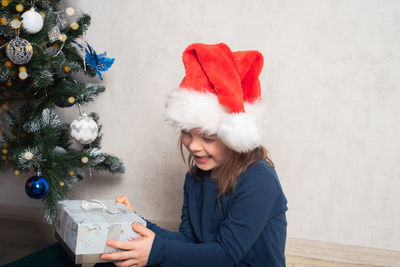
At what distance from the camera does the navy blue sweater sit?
0.81 metres

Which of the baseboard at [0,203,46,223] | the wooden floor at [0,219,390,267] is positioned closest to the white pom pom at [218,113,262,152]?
the wooden floor at [0,219,390,267]

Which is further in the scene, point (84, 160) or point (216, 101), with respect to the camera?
point (84, 160)

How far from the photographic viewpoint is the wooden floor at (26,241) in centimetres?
139

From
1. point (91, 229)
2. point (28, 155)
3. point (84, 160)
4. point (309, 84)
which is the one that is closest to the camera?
point (91, 229)

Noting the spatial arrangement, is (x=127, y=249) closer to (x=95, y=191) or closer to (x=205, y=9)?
(x=95, y=191)

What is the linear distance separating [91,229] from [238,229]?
328mm

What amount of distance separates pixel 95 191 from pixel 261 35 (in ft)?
3.43

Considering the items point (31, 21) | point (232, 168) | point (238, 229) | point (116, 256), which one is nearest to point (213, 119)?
point (232, 168)

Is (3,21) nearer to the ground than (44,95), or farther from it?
farther from it

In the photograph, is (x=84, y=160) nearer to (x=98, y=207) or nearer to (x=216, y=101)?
(x=98, y=207)

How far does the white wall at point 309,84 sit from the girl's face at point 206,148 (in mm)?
590

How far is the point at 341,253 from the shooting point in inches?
60.4

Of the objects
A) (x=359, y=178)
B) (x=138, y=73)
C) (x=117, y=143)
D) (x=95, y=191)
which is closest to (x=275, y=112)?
(x=359, y=178)

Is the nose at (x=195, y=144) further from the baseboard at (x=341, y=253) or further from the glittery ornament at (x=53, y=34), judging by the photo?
the baseboard at (x=341, y=253)
